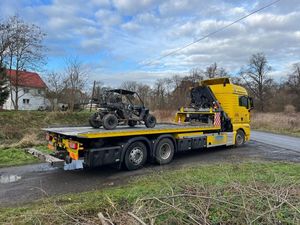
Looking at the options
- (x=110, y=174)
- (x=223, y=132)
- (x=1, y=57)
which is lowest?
(x=110, y=174)

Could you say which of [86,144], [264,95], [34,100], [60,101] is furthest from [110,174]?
[264,95]

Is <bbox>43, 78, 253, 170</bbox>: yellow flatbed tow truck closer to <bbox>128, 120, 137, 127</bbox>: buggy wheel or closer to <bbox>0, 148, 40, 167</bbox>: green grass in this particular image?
<bbox>128, 120, 137, 127</bbox>: buggy wheel

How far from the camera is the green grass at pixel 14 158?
28.7 feet

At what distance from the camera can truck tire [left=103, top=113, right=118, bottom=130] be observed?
788 cm

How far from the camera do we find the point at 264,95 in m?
60.1

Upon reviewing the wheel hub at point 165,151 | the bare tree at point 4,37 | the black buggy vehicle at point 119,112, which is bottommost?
the wheel hub at point 165,151

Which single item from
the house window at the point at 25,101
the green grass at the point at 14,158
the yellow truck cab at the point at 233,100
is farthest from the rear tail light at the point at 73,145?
the house window at the point at 25,101

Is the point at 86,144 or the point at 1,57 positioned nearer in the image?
the point at 86,144

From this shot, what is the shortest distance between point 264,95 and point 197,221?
61.5 metres

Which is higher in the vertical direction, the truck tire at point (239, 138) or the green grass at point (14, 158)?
the truck tire at point (239, 138)

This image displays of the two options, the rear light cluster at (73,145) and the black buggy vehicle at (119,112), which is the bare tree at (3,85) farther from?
the rear light cluster at (73,145)

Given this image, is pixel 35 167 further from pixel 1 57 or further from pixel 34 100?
pixel 34 100

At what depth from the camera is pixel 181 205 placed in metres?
4.22

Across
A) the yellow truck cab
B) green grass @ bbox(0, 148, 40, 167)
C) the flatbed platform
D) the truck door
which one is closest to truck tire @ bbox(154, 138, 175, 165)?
the flatbed platform
